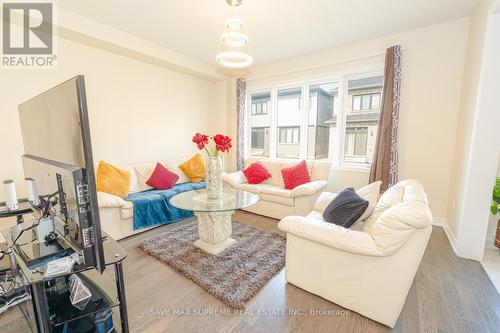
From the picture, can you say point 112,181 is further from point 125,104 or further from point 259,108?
point 259,108

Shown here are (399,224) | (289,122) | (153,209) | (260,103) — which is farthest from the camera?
(260,103)

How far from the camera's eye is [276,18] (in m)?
2.75

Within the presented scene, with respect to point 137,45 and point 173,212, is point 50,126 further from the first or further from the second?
point 137,45

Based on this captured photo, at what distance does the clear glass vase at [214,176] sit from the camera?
244cm

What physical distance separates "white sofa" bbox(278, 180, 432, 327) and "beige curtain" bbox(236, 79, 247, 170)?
3045 millimetres

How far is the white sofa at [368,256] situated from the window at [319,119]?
2.03m

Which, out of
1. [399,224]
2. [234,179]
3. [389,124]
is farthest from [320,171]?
[399,224]

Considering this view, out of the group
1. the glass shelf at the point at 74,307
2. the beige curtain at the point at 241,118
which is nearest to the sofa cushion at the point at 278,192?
the beige curtain at the point at 241,118

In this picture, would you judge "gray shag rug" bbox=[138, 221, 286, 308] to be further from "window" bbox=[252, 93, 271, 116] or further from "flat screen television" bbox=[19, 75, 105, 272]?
"window" bbox=[252, 93, 271, 116]

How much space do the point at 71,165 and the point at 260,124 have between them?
4166 mm

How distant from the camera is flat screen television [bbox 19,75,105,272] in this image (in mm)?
816

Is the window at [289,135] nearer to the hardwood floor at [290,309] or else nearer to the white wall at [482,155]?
the white wall at [482,155]

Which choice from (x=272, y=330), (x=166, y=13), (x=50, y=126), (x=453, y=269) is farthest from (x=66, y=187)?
(x=453, y=269)

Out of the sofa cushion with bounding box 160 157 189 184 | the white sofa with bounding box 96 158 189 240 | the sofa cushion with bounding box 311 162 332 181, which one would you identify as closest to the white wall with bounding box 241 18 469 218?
the sofa cushion with bounding box 311 162 332 181
